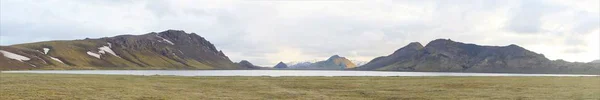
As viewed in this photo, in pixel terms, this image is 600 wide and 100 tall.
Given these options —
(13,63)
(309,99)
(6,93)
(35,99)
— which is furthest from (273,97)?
(13,63)

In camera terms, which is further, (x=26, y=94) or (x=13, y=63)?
(x=13, y=63)

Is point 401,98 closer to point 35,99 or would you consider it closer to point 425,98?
point 425,98

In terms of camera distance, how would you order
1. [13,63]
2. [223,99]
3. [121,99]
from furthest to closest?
[13,63], [223,99], [121,99]

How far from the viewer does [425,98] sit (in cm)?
3791

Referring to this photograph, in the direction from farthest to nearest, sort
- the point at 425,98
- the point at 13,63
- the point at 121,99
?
the point at 13,63, the point at 425,98, the point at 121,99

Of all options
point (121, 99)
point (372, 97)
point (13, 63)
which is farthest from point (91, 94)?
point (13, 63)

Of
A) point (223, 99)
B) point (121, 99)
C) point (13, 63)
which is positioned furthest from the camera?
point (13, 63)

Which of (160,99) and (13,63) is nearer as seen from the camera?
(160,99)

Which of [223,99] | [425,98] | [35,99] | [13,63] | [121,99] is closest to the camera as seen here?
[35,99]

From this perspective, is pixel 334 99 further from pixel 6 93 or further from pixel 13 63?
pixel 13 63

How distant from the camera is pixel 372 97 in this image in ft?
129

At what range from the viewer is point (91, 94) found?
119 feet

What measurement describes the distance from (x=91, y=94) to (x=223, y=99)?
34.0 ft

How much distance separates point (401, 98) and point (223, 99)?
14319 mm
